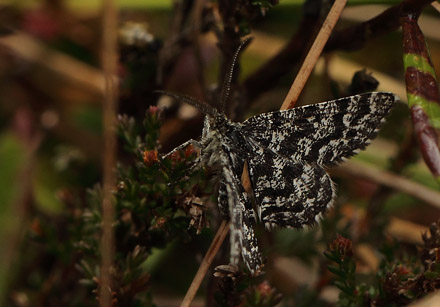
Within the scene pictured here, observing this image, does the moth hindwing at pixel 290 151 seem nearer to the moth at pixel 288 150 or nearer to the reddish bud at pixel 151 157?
the moth at pixel 288 150

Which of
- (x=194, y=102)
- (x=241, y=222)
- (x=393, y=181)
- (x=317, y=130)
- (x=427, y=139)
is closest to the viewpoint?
(x=427, y=139)

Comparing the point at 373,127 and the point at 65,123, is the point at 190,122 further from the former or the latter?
the point at 65,123

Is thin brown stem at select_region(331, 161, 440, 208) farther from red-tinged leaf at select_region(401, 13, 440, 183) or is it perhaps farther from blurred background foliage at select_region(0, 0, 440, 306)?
red-tinged leaf at select_region(401, 13, 440, 183)

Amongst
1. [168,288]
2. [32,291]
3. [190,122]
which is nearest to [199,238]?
[168,288]

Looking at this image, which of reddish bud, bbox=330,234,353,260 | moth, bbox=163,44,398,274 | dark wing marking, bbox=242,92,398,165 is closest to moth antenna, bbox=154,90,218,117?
moth, bbox=163,44,398,274

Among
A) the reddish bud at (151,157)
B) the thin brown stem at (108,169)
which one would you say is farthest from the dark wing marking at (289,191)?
the thin brown stem at (108,169)

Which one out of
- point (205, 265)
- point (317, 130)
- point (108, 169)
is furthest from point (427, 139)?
point (108, 169)

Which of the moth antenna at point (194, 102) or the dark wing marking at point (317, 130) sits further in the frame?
the dark wing marking at point (317, 130)

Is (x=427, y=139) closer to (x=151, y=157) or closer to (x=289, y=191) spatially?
(x=289, y=191)
